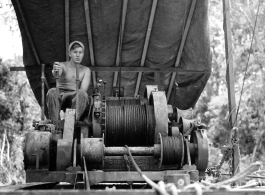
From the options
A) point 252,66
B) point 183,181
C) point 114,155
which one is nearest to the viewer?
point 183,181

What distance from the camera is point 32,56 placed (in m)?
11.8

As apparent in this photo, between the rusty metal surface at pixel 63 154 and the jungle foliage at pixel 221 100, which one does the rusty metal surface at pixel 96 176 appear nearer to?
the rusty metal surface at pixel 63 154

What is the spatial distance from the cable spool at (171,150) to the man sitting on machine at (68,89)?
1.36m

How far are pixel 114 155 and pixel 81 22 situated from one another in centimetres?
537

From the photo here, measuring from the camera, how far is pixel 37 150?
19.7ft

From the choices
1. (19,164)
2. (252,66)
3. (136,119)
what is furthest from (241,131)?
(136,119)

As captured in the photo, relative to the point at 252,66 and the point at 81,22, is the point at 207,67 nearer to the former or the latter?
the point at 81,22

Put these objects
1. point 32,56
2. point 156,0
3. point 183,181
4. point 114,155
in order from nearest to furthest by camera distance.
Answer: point 183,181, point 114,155, point 156,0, point 32,56

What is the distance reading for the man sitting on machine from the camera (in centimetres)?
722

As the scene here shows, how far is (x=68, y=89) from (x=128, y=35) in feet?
12.5

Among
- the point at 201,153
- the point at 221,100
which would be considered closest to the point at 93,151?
the point at 201,153

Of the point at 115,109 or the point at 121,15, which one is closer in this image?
the point at 115,109

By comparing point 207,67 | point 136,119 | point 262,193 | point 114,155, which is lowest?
point 262,193

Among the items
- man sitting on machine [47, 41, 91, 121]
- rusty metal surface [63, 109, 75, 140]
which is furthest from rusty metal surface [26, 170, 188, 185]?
man sitting on machine [47, 41, 91, 121]
